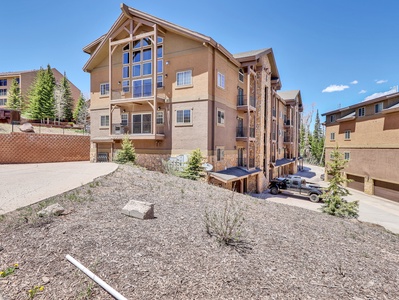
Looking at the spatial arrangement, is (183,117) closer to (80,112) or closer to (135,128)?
(135,128)

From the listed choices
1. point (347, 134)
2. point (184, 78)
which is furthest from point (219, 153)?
point (347, 134)

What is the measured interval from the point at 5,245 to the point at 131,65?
663 inches

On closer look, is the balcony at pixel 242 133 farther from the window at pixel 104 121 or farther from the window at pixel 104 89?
the window at pixel 104 89

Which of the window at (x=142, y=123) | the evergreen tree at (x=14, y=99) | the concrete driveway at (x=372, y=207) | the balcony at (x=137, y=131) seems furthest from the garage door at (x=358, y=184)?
the evergreen tree at (x=14, y=99)

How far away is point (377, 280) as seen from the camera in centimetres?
431

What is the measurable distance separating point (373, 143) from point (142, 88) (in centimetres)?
2455

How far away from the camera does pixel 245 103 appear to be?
769 inches

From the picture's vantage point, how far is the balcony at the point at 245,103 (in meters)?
19.1

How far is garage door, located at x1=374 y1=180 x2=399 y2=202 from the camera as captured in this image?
2019 cm

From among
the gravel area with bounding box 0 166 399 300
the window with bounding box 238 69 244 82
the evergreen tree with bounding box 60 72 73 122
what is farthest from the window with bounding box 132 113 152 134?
the evergreen tree with bounding box 60 72 73 122

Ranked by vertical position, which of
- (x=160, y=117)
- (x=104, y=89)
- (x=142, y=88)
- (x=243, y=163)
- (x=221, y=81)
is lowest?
(x=243, y=163)

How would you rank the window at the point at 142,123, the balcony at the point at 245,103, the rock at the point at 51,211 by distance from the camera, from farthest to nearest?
the balcony at the point at 245,103, the window at the point at 142,123, the rock at the point at 51,211

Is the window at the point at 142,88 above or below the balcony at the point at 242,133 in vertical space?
above

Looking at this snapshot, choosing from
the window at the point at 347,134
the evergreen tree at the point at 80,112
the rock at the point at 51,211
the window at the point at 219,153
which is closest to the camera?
the rock at the point at 51,211
